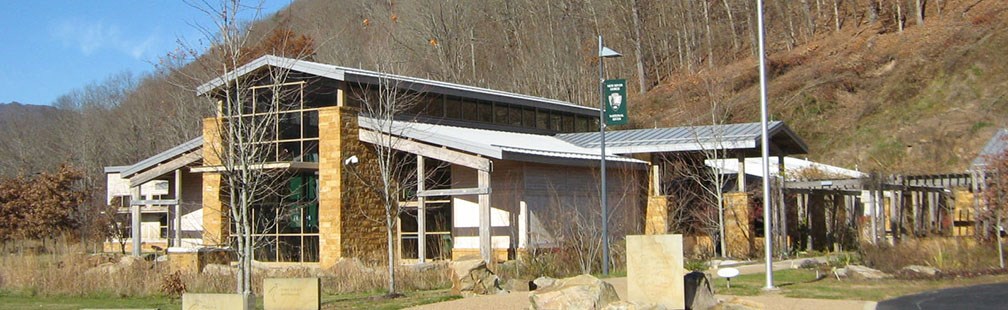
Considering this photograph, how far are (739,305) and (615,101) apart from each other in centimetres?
1086

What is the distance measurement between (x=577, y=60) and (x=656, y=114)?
11.4 metres

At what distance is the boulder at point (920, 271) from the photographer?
19188mm

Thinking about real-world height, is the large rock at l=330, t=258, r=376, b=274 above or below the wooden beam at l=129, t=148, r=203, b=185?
below

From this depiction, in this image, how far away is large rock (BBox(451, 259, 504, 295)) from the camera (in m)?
18.5

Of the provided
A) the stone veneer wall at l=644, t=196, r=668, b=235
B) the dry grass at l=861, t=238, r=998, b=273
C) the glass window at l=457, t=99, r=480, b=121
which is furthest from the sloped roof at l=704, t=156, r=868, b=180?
the dry grass at l=861, t=238, r=998, b=273

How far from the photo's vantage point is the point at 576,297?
13969 millimetres

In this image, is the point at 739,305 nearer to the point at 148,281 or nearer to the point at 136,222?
the point at 148,281

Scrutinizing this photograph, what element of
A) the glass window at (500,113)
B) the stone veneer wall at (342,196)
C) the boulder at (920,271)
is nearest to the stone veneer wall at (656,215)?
the glass window at (500,113)

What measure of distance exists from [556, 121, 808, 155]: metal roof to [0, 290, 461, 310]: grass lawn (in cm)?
1220

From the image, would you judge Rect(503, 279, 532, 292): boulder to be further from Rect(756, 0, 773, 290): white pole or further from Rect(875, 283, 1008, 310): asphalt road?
Rect(875, 283, 1008, 310): asphalt road

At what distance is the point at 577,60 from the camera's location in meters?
64.9

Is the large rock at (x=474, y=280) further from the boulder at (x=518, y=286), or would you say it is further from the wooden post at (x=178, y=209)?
the wooden post at (x=178, y=209)

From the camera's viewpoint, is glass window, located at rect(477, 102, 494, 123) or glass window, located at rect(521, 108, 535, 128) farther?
glass window, located at rect(521, 108, 535, 128)

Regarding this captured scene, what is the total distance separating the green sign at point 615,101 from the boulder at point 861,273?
698cm
